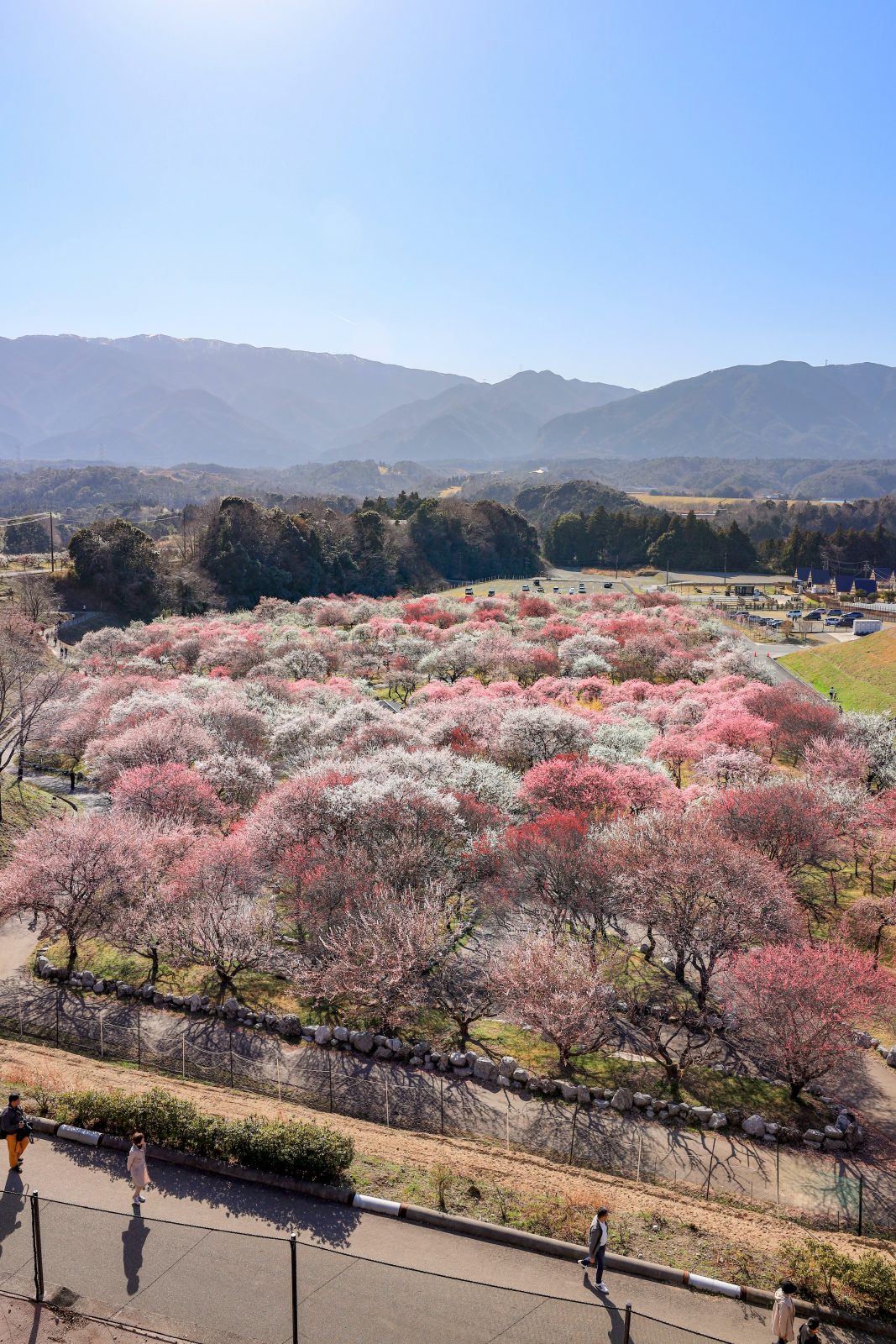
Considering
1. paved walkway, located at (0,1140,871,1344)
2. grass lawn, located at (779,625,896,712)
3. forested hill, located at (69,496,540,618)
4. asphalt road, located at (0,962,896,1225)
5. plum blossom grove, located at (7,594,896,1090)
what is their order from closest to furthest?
paved walkway, located at (0,1140,871,1344) → asphalt road, located at (0,962,896,1225) → plum blossom grove, located at (7,594,896,1090) → grass lawn, located at (779,625,896,712) → forested hill, located at (69,496,540,618)

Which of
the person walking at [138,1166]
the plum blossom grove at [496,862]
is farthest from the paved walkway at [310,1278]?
the plum blossom grove at [496,862]

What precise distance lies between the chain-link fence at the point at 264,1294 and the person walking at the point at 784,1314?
46.8 inches

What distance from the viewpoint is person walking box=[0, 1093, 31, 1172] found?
37.7 feet

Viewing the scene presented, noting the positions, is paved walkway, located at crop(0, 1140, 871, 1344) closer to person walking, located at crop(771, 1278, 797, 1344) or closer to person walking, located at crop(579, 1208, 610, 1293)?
person walking, located at crop(579, 1208, 610, 1293)

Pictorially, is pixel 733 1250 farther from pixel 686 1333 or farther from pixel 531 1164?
pixel 531 1164

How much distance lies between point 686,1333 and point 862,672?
50.8m

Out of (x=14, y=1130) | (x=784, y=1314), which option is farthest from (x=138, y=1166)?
(x=784, y=1314)

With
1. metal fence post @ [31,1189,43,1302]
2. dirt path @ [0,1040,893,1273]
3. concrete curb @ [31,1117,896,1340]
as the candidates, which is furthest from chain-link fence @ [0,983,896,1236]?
metal fence post @ [31,1189,43,1302]

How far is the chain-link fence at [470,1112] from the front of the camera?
44.7ft

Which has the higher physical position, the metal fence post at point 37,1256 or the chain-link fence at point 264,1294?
the metal fence post at point 37,1256

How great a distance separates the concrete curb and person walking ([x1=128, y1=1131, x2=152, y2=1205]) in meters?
0.97

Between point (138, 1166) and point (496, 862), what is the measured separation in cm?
1203

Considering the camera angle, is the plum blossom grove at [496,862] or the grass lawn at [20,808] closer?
the plum blossom grove at [496,862]

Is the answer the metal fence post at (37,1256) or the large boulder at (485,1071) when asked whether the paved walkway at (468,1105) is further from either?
the metal fence post at (37,1256)
